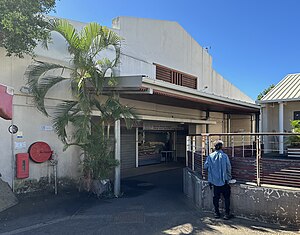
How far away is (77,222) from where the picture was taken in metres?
6.18

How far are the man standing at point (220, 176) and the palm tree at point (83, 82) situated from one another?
3.15m

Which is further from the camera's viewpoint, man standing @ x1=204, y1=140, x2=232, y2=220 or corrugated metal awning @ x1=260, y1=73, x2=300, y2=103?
corrugated metal awning @ x1=260, y1=73, x2=300, y2=103

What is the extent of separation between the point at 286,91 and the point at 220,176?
9564 mm

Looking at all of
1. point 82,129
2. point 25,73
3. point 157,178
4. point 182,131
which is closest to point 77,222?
point 82,129

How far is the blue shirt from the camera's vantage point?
20.3 ft

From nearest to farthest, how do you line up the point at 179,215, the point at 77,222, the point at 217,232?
1. the point at 217,232
2. the point at 77,222
3. the point at 179,215

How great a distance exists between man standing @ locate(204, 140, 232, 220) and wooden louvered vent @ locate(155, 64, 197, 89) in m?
9.49

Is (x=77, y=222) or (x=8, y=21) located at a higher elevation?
(x=8, y=21)

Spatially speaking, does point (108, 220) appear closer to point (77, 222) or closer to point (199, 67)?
point (77, 222)

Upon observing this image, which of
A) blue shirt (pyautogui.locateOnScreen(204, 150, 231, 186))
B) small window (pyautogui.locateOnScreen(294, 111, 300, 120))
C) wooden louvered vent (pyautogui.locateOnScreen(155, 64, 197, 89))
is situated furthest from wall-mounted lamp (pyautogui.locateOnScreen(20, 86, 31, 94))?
small window (pyautogui.locateOnScreen(294, 111, 300, 120))

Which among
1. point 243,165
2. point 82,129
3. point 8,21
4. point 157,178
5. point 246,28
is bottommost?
point 157,178

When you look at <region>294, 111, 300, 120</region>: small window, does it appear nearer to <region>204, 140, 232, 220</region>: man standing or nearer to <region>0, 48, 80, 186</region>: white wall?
<region>204, 140, 232, 220</region>: man standing

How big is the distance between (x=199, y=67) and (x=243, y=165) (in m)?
13.0

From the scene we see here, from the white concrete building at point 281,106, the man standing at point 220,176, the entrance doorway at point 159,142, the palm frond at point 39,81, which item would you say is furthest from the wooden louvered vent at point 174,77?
the man standing at point 220,176
